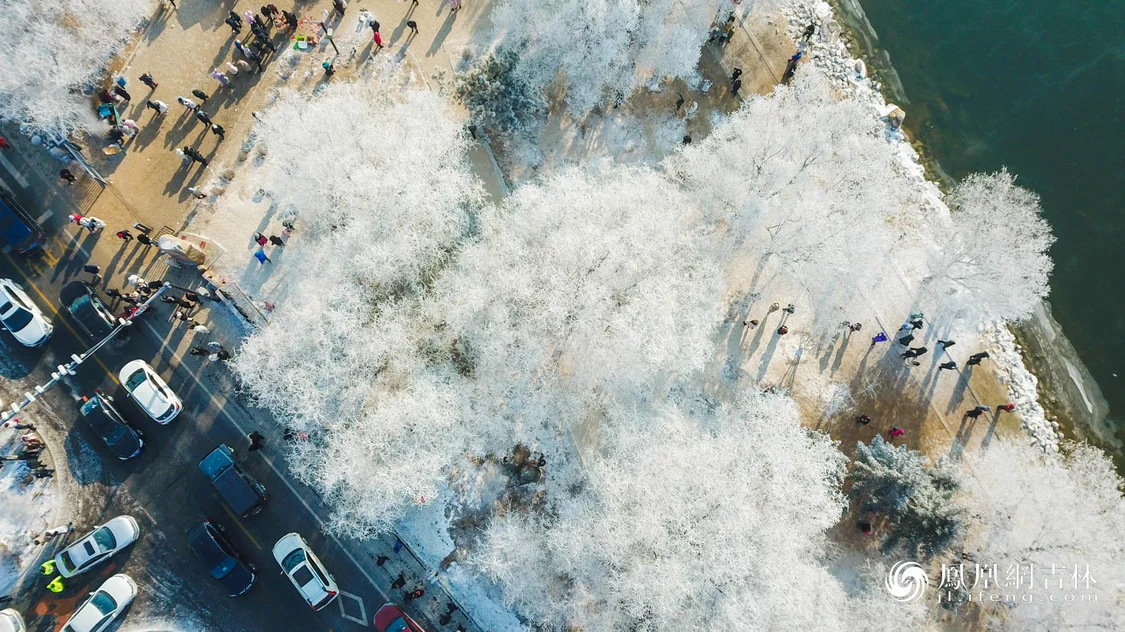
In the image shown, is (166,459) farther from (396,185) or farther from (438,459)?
(396,185)

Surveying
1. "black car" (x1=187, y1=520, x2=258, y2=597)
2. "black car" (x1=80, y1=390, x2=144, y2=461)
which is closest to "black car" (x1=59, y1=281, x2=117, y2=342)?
"black car" (x1=80, y1=390, x2=144, y2=461)

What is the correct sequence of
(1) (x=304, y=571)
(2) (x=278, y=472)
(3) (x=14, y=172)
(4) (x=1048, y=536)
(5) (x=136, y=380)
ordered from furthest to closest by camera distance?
1. (3) (x=14, y=172)
2. (2) (x=278, y=472)
3. (4) (x=1048, y=536)
4. (5) (x=136, y=380)
5. (1) (x=304, y=571)

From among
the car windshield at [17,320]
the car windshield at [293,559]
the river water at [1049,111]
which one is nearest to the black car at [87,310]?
the car windshield at [17,320]

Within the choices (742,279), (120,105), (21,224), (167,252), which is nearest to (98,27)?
(120,105)

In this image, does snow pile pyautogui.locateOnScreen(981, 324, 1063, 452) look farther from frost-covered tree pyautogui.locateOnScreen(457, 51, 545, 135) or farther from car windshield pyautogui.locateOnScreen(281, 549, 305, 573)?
car windshield pyautogui.locateOnScreen(281, 549, 305, 573)

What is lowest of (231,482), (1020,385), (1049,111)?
(231,482)

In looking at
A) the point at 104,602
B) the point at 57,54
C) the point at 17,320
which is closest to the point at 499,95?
the point at 57,54

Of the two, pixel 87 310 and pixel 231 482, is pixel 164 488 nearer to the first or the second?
pixel 231 482
